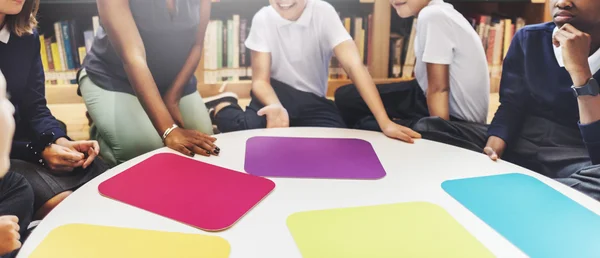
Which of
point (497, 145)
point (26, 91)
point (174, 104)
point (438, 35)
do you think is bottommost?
point (497, 145)

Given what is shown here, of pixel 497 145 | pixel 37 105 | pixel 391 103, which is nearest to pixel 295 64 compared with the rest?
pixel 391 103

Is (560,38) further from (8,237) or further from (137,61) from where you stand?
(8,237)

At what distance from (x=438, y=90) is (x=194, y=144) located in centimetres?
84

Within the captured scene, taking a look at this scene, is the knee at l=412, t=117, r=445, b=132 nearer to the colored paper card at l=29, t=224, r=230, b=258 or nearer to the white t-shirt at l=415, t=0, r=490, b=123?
the white t-shirt at l=415, t=0, r=490, b=123

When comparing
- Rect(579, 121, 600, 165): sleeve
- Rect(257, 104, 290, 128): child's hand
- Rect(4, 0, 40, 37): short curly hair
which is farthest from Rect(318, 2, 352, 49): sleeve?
Rect(4, 0, 40, 37): short curly hair

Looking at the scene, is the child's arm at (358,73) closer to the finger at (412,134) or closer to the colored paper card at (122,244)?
the finger at (412,134)

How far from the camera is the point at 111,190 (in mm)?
948

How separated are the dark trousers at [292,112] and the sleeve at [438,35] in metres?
0.38

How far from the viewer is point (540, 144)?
144 cm

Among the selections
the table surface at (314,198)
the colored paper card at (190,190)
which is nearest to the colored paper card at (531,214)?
the table surface at (314,198)

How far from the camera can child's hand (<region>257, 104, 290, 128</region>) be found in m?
1.60

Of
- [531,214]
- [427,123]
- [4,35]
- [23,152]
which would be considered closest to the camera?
[531,214]

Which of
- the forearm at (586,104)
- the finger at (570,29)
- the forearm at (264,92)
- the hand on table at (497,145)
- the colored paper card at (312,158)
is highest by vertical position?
the finger at (570,29)

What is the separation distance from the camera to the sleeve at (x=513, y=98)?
1466 millimetres
